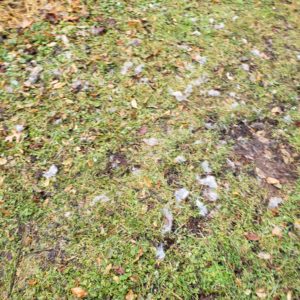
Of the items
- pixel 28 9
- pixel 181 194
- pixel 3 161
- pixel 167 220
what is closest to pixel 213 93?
pixel 181 194

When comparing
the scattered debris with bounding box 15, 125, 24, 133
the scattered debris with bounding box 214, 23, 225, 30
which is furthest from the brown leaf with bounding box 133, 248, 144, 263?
the scattered debris with bounding box 214, 23, 225, 30

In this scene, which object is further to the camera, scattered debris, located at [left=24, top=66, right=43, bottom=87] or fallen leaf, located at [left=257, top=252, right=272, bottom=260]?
scattered debris, located at [left=24, top=66, right=43, bottom=87]

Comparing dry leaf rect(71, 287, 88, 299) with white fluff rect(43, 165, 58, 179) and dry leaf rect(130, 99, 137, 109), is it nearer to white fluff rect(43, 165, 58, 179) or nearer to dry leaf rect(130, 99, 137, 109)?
white fluff rect(43, 165, 58, 179)

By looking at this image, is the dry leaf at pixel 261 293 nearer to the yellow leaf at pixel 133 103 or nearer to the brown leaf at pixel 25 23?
the yellow leaf at pixel 133 103

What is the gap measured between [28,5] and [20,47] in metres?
0.77

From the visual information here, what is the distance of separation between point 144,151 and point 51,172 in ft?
3.15

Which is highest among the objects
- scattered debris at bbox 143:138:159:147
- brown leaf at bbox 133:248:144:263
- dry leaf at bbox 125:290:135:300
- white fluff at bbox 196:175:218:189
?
scattered debris at bbox 143:138:159:147

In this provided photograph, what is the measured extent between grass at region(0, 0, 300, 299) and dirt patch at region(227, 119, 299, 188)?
23 mm

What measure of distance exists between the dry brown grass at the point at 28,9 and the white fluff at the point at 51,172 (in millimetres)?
2189

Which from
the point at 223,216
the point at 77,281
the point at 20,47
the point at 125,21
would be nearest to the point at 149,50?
the point at 125,21

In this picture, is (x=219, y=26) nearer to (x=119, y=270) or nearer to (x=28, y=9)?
(x=28, y=9)

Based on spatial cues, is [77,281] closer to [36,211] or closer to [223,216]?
[36,211]

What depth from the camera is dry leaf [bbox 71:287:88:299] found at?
2850 millimetres

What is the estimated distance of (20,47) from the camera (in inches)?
174
